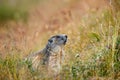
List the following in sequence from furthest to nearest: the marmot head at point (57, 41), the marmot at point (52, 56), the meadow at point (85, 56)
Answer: the marmot head at point (57, 41) → the marmot at point (52, 56) → the meadow at point (85, 56)

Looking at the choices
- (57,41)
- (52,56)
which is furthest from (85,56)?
(57,41)

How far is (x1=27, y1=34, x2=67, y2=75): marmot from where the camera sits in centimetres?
783

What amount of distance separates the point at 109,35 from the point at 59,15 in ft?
22.2

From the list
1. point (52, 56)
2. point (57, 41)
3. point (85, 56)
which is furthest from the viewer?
point (57, 41)

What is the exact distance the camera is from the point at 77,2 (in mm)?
15242

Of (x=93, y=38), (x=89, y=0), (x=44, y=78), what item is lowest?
(x=44, y=78)

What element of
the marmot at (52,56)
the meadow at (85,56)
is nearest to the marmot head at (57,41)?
the marmot at (52,56)

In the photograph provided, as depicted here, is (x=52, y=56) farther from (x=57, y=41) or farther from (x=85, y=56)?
(x=85, y=56)

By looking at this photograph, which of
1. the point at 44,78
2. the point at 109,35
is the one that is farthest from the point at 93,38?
the point at 44,78

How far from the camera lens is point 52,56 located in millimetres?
8375

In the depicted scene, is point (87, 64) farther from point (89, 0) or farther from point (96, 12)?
point (89, 0)

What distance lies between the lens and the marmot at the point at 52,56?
7834mm

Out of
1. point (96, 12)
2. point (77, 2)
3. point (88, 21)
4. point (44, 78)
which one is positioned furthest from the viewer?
point (77, 2)

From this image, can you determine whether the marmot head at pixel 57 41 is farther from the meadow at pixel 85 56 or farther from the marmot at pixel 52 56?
the meadow at pixel 85 56
